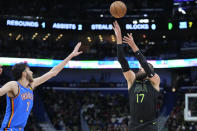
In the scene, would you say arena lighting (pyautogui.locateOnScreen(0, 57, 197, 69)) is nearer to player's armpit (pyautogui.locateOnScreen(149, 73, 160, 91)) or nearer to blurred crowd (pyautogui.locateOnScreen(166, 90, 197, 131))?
blurred crowd (pyautogui.locateOnScreen(166, 90, 197, 131))

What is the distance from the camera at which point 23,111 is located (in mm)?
4262

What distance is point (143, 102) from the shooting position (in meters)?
4.57

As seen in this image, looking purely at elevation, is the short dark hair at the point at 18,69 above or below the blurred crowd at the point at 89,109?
above

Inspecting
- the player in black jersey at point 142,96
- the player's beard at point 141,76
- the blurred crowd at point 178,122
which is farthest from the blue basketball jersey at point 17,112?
the blurred crowd at point 178,122

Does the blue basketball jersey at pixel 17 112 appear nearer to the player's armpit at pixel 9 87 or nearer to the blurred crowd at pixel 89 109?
the player's armpit at pixel 9 87

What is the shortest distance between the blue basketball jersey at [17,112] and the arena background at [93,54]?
17.9m

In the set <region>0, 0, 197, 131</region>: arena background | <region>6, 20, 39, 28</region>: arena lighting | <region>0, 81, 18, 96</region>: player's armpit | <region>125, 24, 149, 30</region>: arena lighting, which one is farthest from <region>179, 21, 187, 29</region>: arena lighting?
<region>0, 81, 18, 96</region>: player's armpit

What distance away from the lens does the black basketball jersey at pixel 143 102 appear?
4.54 metres

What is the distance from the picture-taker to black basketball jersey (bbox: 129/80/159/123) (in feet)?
14.9

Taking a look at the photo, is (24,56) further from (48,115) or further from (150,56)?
(150,56)

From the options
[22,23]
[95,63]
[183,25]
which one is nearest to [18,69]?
[22,23]

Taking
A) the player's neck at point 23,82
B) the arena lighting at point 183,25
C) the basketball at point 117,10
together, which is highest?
the arena lighting at point 183,25

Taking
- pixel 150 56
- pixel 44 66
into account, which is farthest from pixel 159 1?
pixel 44 66

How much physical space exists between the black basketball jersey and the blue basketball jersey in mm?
1435
